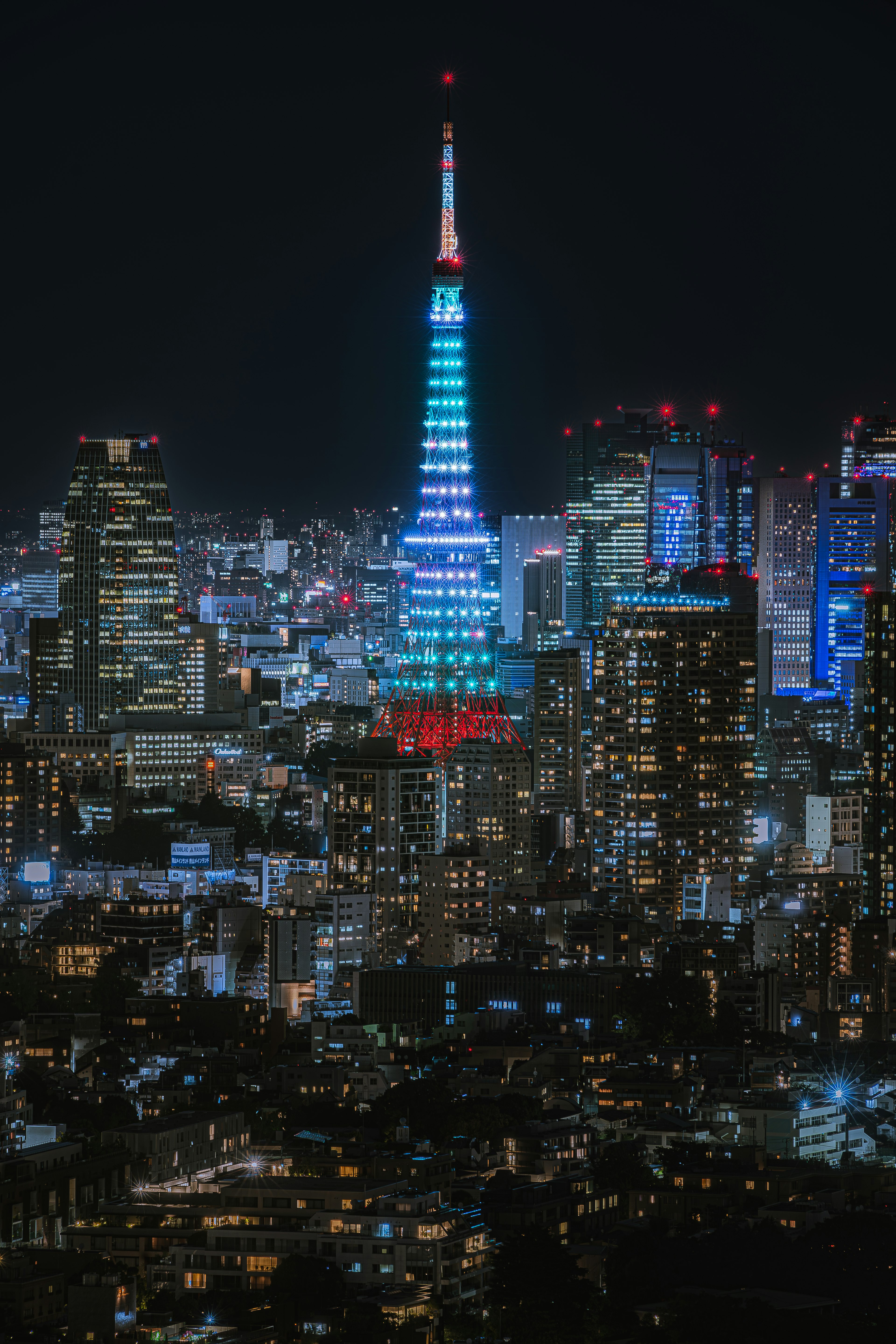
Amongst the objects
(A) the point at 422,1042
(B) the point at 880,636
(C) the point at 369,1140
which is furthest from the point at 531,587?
(C) the point at 369,1140

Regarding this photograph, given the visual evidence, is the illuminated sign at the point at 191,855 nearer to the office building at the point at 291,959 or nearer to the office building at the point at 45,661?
the office building at the point at 291,959

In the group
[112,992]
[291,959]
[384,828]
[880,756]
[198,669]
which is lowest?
[112,992]

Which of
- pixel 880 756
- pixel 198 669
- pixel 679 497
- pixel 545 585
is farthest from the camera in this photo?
pixel 545 585

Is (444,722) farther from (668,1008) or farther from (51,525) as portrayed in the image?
(51,525)

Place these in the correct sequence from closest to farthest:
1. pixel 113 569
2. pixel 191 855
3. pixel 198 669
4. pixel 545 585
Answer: pixel 191 855, pixel 113 569, pixel 198 669, pixel 545 585

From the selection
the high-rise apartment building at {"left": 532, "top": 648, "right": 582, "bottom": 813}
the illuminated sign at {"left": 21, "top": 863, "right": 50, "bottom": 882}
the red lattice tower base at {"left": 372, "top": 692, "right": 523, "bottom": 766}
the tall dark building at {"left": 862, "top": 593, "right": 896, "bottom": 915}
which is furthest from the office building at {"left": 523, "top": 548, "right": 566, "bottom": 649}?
the tall dark building at {"left": 862, "top": 593, "right": 896, "bottom": 915}

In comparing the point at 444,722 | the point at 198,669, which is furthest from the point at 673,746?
the point at 198,669

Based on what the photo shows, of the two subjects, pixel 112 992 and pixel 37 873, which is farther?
pixel 37 873

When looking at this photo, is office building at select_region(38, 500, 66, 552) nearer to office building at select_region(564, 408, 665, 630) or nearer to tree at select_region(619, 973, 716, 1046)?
office building at select_region(564, 408, 665, 630)
